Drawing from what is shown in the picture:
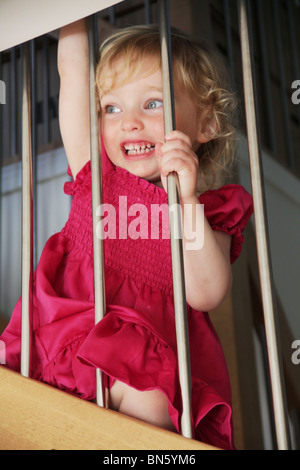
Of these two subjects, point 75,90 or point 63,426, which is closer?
point 63,426

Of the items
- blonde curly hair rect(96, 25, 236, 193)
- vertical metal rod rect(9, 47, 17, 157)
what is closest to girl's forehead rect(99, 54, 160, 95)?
blonde curly hair rect(96, 25, 236, 193)

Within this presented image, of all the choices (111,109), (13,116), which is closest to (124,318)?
(111,109)

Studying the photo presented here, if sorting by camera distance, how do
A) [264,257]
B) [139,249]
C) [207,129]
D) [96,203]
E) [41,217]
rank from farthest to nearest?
[41,217], [207,129], [139,249], [96,203], [264,257]

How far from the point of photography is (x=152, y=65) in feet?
3.18

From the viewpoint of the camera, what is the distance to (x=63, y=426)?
0.68m

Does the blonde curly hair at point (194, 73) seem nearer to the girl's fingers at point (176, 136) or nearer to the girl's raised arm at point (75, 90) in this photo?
the girl's raised arm at point (75, 90)

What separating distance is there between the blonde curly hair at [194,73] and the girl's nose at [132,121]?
63mm

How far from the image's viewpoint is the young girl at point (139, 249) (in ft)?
2.48

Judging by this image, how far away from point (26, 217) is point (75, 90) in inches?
12.0

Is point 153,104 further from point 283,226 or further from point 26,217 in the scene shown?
point 283,226

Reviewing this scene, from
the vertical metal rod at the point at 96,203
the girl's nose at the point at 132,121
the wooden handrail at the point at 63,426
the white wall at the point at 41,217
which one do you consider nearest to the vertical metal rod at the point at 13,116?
the white wall at the point at 41,217

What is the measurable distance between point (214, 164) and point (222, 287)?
1.19ft

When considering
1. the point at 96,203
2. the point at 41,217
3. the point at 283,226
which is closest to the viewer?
the point at 96,203

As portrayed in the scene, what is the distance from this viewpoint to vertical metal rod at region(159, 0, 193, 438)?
64 centimetres
